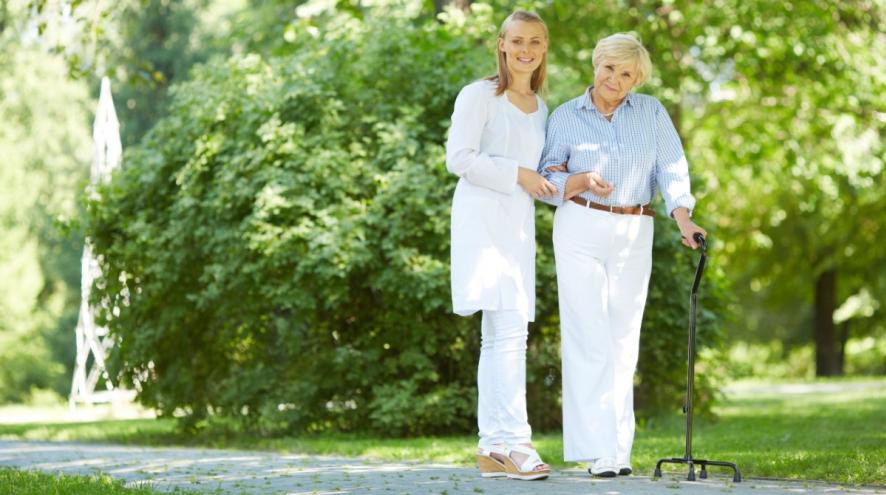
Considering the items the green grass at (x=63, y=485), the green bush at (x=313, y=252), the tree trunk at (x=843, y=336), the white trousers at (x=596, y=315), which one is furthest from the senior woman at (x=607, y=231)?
the tree trunk at (x=843, y=336)

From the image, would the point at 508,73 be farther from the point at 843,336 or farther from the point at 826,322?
the point at 843,336

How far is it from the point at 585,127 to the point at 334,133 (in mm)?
4379

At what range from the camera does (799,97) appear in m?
18.3

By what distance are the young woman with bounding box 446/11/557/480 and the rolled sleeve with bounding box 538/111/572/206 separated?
0.13 feet

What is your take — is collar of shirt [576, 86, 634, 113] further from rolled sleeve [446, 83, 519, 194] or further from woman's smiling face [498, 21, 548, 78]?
rolled sleeve [446, 83, 519, 194]

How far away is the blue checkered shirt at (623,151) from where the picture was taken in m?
5.73

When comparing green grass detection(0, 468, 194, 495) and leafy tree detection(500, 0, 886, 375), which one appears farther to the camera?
leafy tree detection(500, 0, 886, 375)

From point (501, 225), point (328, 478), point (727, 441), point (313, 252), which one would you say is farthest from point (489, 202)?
point (313, 252)

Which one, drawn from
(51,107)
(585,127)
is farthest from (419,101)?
(51,107)

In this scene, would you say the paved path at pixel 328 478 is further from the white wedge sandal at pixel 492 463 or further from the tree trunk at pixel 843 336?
the tree trunk at pixel 843 336

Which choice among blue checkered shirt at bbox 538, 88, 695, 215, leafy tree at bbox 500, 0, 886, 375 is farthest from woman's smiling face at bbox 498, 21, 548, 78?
leafy tree at bbox 500, 0, 886, 375

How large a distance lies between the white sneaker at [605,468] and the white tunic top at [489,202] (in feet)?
2.46

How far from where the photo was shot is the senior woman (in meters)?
5.69

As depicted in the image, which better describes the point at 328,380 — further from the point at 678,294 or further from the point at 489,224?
the point at 489,224
